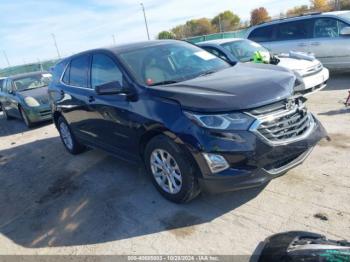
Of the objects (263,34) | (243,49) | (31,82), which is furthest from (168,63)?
(31,82)

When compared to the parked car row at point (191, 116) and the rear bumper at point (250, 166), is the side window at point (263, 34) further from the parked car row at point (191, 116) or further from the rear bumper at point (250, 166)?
the rear bumper at point (250, 166)

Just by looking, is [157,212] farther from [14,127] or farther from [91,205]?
[14,127]

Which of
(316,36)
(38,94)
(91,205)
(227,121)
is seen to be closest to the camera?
(227,121)

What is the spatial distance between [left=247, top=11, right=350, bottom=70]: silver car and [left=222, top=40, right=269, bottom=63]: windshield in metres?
1.59

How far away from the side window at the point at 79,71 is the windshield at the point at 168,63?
3.30 ft

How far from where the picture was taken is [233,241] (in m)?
3.12

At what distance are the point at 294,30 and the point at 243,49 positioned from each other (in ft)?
7.14

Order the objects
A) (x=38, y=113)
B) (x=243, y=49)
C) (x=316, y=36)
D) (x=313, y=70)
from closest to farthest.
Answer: (x=313, y=70)
(x=243, y=49)
(x=316, y=36)
(x=38, y=113)

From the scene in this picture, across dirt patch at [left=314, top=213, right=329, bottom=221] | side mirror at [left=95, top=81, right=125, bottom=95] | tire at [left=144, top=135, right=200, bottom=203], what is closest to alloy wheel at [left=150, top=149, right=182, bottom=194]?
tire at [left=144, top=135, right=200, bottom=203]

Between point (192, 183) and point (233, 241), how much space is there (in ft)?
2.29

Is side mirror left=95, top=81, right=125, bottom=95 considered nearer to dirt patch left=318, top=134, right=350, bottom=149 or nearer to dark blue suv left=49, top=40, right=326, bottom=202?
dark blue suv left=49, top=40, right=326, bottom=202

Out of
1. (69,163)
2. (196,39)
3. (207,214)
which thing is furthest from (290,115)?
(196,39)

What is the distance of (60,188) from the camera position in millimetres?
5027

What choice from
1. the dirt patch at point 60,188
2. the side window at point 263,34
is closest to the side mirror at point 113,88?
the dirt patch at point 60,188
